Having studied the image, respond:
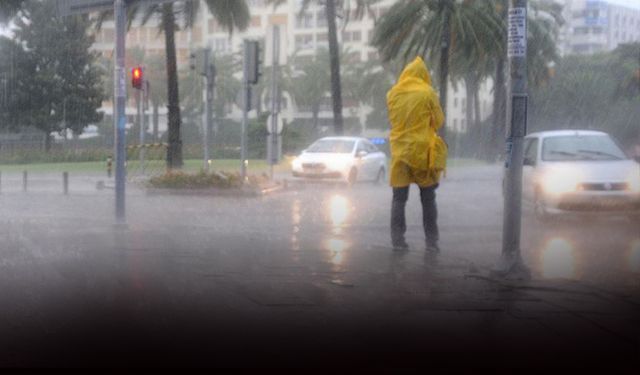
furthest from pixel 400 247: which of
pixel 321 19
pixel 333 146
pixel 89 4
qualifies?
pixel 321 19

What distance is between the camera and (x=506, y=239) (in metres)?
8.78

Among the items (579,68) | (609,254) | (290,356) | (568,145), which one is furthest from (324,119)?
(290,356)

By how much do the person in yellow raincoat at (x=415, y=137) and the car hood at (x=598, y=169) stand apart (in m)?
4.01

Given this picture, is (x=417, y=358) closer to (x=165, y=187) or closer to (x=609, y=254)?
(x=609, y=254)

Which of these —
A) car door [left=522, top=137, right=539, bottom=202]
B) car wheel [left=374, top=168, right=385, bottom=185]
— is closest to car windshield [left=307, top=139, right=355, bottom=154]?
car wheel [left=374, top=168, right=385, bottom=185]

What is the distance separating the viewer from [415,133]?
396 inches

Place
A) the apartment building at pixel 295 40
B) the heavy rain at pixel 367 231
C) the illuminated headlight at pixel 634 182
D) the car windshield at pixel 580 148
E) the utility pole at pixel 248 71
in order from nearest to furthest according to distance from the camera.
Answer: the heavy rain at pixel 367 231
the illuminated headlight at pixel 634 182
the car windshield at pixel 580 148
the utility pole at pixel 248 71
the apartment building at pixel 295 40

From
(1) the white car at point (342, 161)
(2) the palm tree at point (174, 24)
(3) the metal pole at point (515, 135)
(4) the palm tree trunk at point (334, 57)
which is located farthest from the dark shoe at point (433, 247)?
(4) the palm tree trunk at point (334, 57)

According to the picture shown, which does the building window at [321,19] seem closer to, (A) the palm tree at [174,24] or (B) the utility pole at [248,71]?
(A) the palm tree at [174,24]

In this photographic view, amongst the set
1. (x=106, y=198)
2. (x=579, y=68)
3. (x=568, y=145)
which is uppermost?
(x=579, y=68)

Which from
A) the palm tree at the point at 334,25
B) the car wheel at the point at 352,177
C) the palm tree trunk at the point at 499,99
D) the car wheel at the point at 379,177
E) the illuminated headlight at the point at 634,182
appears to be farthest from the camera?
the palm tree at the point at 334,25

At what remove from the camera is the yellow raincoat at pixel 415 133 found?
1005 centimetres

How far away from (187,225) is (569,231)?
5.65 m

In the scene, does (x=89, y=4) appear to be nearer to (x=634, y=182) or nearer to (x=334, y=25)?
(x=634, y=182)
